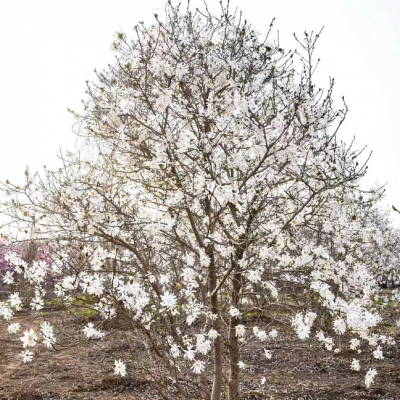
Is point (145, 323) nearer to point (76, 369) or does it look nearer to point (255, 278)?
point (255, 278)

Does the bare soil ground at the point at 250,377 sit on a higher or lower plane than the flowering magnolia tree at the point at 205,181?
lower

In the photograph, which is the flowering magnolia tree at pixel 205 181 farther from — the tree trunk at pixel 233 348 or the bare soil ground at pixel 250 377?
the bare soil ground at pixel 250 377

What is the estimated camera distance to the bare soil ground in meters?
6.94

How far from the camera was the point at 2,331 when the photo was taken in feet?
38.8

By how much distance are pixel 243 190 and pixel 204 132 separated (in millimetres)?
765

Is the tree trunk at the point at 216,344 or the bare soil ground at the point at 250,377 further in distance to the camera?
the bare soil ground at the point at 250,377

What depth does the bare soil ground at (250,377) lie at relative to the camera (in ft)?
22.8

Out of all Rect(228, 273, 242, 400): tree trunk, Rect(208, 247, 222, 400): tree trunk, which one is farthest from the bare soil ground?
Rect(208, 247, 222, 400): tree trunk

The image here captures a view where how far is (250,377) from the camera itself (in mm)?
7871

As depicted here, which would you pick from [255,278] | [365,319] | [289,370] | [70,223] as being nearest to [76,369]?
[289,370]

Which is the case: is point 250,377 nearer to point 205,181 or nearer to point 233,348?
point 233,348

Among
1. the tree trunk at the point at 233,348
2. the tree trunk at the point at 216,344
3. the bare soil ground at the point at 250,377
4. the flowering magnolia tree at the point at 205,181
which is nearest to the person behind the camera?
the flowering magnolia tree at the point at 205,181

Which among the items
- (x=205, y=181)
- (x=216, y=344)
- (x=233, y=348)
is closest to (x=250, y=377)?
(x=233, y=348)

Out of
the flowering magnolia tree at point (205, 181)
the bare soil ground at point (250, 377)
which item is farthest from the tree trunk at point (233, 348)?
the bare soil ground at point (250, 377)
